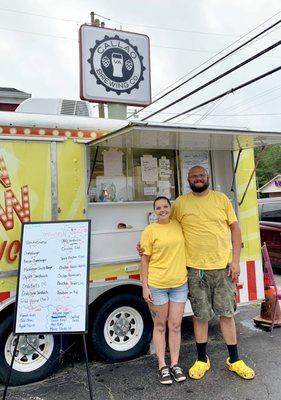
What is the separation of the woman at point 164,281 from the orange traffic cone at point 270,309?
181cm

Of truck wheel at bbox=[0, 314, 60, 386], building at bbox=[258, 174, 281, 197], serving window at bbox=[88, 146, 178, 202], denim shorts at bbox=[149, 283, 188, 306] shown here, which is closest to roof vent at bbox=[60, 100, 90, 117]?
serving window at bbox=[88, 146, 178, 202]

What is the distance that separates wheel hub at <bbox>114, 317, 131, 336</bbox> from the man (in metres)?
0.81

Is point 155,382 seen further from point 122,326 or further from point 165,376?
point 122,326

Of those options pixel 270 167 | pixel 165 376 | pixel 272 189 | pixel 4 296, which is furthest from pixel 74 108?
pixel 270 167

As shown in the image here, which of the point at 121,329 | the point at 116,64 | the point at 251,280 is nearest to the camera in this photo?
the point at 121,329

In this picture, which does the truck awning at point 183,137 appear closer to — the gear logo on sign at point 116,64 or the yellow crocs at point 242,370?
the yellow crocs at point 242,370

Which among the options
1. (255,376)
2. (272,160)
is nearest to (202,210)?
(255,376)

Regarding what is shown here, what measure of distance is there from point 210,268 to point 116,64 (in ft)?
19.4

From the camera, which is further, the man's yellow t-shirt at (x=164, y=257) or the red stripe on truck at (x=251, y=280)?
the red stripe on truck at (x=251, y=280)

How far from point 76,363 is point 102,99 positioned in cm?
545

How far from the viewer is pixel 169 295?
3.87 m

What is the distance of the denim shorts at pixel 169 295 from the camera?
12.5ft

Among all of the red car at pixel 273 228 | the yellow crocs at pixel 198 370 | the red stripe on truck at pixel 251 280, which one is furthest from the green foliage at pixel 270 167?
the yellow crocs at pixel 198 370

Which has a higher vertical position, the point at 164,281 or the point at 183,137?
the point at 183,137
